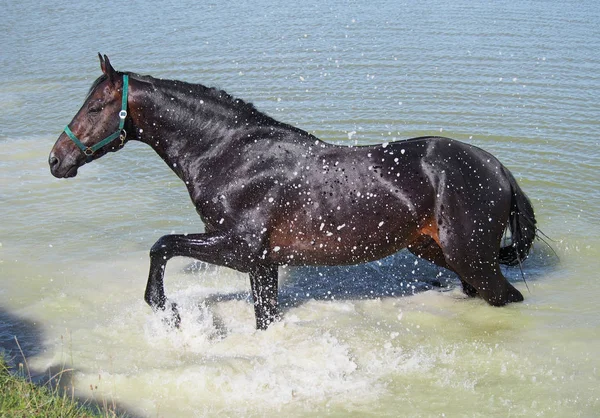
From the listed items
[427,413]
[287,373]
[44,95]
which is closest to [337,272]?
[287,373]

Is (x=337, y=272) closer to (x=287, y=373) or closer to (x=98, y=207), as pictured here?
(x=287, y=373)

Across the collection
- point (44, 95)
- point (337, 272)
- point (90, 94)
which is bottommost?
point (337, 272)

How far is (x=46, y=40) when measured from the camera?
15.9 meters

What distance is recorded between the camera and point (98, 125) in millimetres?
5688

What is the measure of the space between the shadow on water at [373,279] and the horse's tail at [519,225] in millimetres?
749

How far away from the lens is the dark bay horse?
18.7 feet

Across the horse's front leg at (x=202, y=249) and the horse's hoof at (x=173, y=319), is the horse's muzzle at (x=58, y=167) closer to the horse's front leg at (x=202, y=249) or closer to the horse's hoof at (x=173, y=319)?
the horse's front leg at (x=202, y=249)

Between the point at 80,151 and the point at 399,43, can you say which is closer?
the point at 80,151

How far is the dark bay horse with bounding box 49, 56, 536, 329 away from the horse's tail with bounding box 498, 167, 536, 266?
1.21 ft

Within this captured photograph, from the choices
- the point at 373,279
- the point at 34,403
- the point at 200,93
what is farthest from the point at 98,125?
the point at 373,279

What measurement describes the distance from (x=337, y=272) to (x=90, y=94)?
3.10 m

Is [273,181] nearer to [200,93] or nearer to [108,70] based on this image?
[200,93]

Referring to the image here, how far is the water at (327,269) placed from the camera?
540 cm

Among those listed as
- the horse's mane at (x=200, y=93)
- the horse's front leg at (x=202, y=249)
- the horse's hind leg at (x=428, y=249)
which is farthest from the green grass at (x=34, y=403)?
A: the horse's hind leg at (x=428, y=249)
